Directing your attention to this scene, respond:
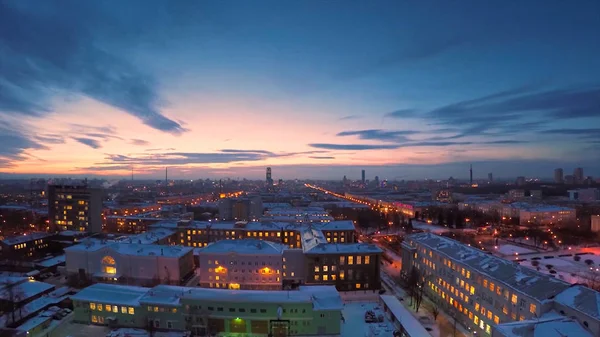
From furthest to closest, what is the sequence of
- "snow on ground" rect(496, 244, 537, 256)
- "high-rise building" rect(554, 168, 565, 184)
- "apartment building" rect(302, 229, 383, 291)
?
1. "high-rise building" rect(554, 168, 565, 184)
2. "snow on ground" rect(496, 244, 537, 256)
3. "apartment building" rect(302, 229, 383, 291)

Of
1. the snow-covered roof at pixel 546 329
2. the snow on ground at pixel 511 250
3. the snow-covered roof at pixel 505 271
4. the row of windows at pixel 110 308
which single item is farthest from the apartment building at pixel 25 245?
the snow on ground at pixel 511 250

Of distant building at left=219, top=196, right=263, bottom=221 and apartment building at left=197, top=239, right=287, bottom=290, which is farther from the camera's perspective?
distant building at left=219, top=196, right=263, bottom=221

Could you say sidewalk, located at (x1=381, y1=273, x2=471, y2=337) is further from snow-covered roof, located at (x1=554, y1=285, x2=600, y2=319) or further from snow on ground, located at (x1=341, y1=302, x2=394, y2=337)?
snow-covered roof, located at (x1=554, y1=285, x2=600, y2=319)

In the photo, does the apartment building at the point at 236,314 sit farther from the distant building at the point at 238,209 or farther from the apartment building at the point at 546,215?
the apartment building at the point at 546,215

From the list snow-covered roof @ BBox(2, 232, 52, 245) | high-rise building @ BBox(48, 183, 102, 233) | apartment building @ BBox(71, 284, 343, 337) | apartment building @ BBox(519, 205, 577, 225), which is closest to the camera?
apartment building @ BBox(71, 284, 343, 337)

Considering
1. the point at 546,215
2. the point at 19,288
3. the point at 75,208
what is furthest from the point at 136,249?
the point at 546,215

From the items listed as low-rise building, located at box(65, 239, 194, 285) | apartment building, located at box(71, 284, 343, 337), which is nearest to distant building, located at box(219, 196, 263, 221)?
low-rise building, located at box(65, 239, 194, 285)
